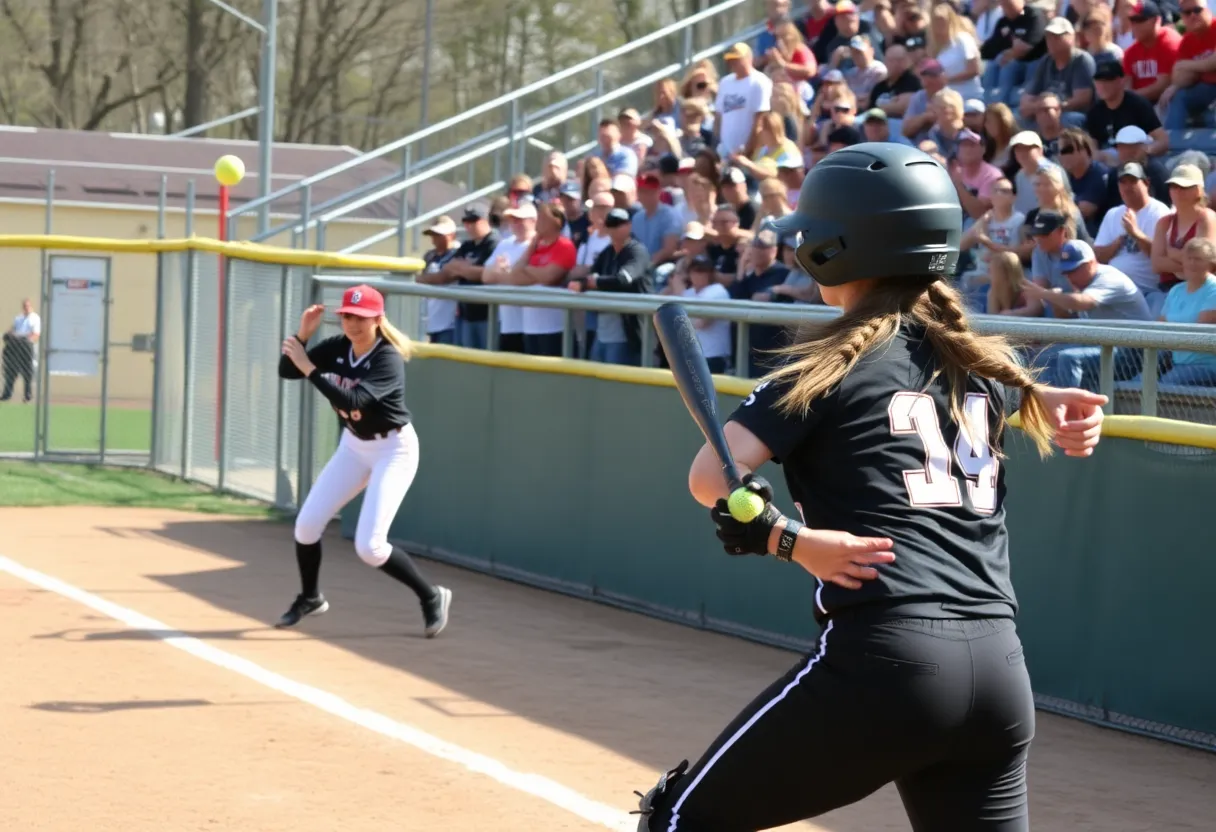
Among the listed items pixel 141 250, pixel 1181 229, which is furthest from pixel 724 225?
pixel 141 250

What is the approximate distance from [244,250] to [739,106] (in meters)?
4.64

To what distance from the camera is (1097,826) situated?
610cm

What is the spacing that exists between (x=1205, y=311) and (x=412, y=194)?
20.9 meters

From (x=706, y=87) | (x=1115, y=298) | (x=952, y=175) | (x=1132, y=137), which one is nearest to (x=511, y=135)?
(x=706, y=87)

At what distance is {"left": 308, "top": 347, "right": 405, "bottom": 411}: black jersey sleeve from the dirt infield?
1.33m

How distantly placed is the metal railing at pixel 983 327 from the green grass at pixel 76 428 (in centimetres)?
722

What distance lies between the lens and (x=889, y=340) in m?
3.29

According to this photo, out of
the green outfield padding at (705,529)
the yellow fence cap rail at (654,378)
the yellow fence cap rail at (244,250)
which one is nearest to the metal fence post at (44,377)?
the yellow fence cap rail at (244,250)

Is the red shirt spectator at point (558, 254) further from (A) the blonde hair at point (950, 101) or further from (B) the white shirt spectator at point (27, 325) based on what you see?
(B) the white shirt spectator at point (27, 325)

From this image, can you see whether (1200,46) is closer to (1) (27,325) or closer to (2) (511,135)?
(2) (511,135)

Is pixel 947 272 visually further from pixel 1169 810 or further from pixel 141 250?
pixel 141 250

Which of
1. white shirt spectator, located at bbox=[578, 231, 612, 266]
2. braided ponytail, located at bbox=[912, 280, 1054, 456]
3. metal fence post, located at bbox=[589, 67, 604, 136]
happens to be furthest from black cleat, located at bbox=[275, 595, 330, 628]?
metal fence post, located at bbox=[589, 67, 604, 136]

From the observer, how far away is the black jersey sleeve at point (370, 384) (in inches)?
354

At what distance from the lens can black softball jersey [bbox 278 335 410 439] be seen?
904 centimetres
